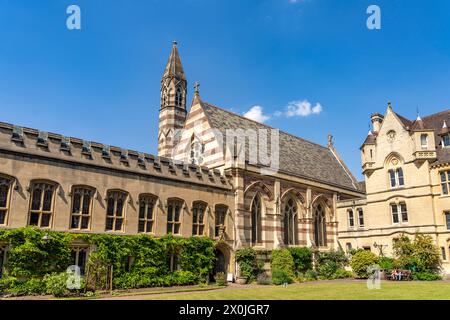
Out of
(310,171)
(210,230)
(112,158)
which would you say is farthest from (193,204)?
(310,171)

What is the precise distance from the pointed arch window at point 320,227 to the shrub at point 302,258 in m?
3.51

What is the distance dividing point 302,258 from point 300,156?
12286mm

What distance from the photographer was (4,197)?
1962 centimetres

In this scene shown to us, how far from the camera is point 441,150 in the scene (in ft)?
108

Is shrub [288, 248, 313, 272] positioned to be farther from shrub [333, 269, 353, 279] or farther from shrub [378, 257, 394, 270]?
shrub [378, 257, 394, 270]

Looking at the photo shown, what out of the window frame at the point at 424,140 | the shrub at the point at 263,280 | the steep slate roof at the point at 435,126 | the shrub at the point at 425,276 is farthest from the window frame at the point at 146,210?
the window frame at the point at 424,140

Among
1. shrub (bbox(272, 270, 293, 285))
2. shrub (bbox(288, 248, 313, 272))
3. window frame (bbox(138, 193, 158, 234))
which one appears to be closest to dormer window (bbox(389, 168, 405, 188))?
shrub (bbox(288, 248, 313, 272))

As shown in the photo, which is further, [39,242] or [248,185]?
[248,185]

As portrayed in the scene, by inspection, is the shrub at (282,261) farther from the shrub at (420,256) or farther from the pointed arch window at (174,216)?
the pointed arch window at (174,216)

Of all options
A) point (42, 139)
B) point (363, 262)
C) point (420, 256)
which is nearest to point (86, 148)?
point (42, 139)

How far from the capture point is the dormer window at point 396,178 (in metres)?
34.7

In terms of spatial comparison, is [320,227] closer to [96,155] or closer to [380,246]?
[380,246]
